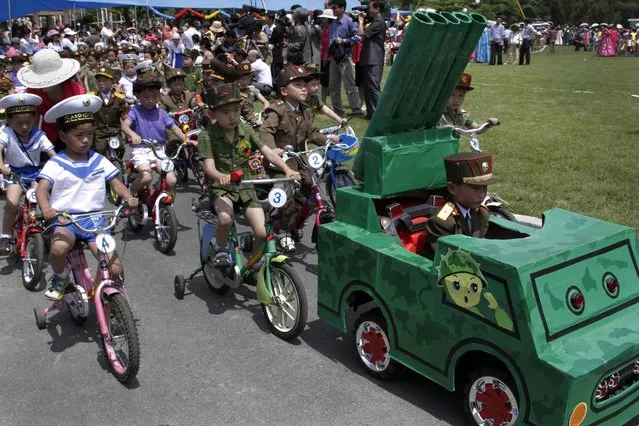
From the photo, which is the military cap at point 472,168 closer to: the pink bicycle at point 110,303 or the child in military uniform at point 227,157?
the child in military uniform at point 227,157

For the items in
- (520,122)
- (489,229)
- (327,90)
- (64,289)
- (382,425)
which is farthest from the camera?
(327,90)

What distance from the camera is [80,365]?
492 cm

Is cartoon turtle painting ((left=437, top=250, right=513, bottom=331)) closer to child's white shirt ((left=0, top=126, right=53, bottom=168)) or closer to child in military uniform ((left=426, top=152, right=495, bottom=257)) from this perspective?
child in military uniform ((left=426, top=152, right=495, bottom=257))

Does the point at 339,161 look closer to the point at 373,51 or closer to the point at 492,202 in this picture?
the point at 492,202

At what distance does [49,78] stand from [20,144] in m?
0.72

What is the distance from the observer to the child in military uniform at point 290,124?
6875mm

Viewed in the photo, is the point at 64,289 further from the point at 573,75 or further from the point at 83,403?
the point at 573,75

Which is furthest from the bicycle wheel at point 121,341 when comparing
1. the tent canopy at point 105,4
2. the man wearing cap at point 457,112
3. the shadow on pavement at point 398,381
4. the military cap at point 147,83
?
the tent canopy at point 105,4

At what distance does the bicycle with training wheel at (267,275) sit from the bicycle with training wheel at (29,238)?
1430mm

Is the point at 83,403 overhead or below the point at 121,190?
below

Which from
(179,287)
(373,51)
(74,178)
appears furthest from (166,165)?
(373,51)

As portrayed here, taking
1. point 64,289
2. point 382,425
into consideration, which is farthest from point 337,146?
point 382,425

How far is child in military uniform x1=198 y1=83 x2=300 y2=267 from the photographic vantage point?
5.51 metres

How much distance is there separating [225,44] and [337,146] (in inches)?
408
